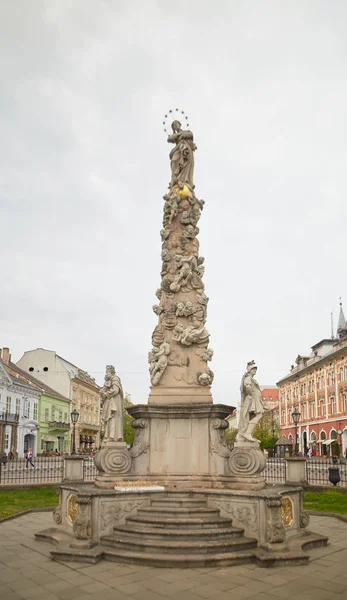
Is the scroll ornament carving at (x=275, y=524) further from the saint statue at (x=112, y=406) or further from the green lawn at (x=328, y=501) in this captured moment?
the green lawn at (x=328, y=501)

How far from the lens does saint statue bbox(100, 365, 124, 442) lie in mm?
12359

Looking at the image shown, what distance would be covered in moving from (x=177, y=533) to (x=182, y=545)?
32cm

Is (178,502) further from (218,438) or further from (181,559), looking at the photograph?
(181,559)

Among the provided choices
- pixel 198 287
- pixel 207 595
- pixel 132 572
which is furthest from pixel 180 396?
pixel 207 595

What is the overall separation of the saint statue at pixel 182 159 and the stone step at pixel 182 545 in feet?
31.1

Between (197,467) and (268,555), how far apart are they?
317cm

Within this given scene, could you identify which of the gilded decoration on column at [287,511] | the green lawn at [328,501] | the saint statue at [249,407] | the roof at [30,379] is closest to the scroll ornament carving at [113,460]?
the saint statue at [249,407]

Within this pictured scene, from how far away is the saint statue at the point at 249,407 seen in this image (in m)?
11.9

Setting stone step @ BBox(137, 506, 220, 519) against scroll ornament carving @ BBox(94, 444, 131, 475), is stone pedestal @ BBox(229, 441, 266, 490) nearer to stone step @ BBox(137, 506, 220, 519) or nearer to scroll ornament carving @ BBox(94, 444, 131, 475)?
stone step @ BBox(137, 506, 220, 519)

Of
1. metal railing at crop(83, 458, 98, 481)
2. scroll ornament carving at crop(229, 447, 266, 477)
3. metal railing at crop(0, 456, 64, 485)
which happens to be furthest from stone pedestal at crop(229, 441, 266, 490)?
metal railing at crop(0, 456, 64, 485)

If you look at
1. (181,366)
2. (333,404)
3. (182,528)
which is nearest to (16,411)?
(333,404)

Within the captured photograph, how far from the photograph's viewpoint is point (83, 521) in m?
10.1

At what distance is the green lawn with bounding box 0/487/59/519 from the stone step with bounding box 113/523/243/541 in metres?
6.49

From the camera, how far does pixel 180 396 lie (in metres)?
13.2
